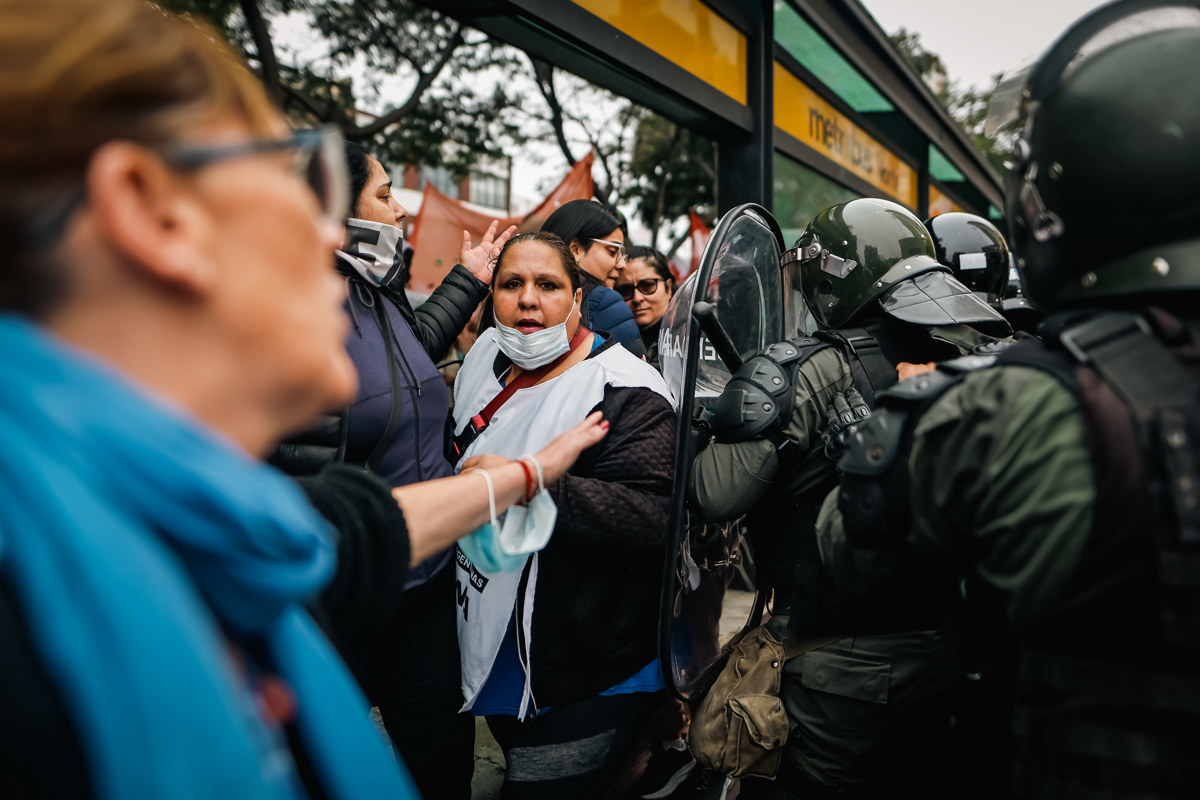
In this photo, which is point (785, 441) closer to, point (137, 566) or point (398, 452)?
point (398, 452)

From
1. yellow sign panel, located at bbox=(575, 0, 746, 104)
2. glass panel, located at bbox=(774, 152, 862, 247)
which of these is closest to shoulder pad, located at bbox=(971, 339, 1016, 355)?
yellow sign panel, located at bbox=(575, 0, 746, 104)

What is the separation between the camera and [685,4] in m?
5.20

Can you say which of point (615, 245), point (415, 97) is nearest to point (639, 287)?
point (615, 245)

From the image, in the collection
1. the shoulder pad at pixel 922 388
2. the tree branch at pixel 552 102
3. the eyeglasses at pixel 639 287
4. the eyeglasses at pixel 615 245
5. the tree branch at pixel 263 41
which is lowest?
the shoulder pad at pixel 922 388

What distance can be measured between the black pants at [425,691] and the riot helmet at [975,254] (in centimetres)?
303

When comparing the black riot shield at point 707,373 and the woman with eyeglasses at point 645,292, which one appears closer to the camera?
the black riot shield at point 707,373

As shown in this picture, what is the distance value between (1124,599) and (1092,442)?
215 mm

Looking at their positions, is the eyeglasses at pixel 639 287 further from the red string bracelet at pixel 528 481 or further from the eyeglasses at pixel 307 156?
the eyeglasses at pixel 307 156

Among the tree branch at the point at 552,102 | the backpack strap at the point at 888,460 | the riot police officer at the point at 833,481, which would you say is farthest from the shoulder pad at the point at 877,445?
the tree branch at the point at 552,102

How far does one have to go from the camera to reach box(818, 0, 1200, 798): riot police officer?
3.18ft

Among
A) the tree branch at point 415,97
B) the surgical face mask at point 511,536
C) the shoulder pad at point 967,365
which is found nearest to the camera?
the shoulder pad at point 967,365

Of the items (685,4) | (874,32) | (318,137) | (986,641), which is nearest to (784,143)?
(685,4)

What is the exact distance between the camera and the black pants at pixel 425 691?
2.20 m

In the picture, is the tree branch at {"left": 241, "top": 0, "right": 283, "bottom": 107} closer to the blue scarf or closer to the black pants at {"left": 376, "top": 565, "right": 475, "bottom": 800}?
the black pants at {"left": 376, "top": 565, "right": 475, "bottom": 800}
